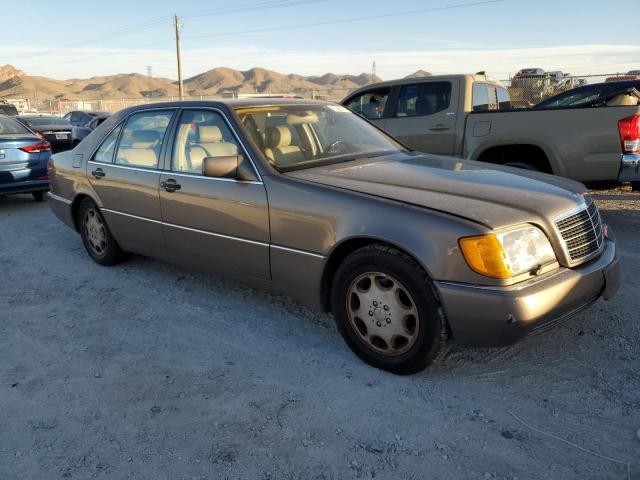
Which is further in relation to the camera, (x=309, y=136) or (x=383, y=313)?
(x=309, y=136)

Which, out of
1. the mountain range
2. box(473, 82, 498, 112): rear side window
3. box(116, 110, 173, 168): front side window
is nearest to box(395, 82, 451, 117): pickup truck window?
box(473, 82, 498, 112): rear side window

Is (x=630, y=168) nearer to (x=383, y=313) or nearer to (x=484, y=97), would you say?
(x=484, y=97)

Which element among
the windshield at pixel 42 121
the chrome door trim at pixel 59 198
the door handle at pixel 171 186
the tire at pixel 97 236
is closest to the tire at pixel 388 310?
the door handle at pixel 171 186

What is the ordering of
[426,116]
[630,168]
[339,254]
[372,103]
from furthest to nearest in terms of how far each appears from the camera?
[372,103]
[426,116]
[630,168]
[339,254]

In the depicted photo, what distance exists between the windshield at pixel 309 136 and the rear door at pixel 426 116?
2.79 metres

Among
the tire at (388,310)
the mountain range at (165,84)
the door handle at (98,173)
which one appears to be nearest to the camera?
the tire at (388,310)

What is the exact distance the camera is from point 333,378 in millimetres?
3064

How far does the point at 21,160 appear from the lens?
812 cm

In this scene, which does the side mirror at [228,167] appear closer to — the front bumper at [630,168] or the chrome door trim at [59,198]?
the chrome door trim at [59,198]

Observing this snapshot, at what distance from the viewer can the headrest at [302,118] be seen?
4.01m

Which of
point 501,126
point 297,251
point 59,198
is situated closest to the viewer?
point 297,251

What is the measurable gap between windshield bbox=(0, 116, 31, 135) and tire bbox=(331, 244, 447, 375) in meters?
7.45

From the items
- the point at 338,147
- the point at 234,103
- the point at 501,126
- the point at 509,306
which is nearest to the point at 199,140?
the point at 234,103

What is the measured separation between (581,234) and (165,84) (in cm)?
14042
